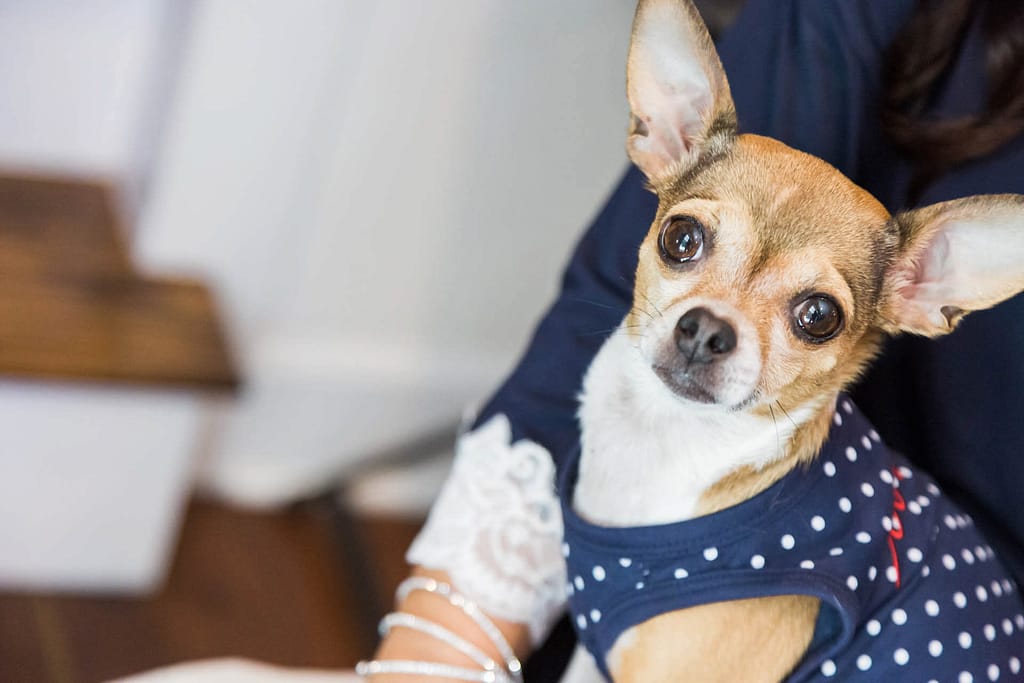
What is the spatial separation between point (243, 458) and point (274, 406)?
0.49 feet

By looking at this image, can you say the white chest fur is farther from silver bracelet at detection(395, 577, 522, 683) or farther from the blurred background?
the blurred background

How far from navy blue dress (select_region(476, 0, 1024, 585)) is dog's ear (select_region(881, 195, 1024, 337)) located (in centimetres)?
12

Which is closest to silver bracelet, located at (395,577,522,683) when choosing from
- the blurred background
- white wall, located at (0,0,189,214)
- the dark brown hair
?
the dark brown hair

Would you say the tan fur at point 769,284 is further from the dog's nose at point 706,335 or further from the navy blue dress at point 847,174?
the navy blue dress at point 847,174

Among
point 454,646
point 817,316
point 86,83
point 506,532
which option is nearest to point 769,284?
point 817,316

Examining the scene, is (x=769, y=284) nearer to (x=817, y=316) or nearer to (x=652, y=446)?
(x=817, y=316)

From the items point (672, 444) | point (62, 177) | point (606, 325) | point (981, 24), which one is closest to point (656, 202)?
point (606, 325)

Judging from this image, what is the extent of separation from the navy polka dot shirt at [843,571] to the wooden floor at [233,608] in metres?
1.31

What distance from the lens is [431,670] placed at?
48.7 inches

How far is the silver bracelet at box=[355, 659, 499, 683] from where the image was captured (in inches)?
48.6

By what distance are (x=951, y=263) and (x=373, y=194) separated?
1.43 metres

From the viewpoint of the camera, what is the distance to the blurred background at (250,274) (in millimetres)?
2184

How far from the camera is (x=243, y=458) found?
259 cm

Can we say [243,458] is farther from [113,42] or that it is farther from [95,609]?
[113,42]
